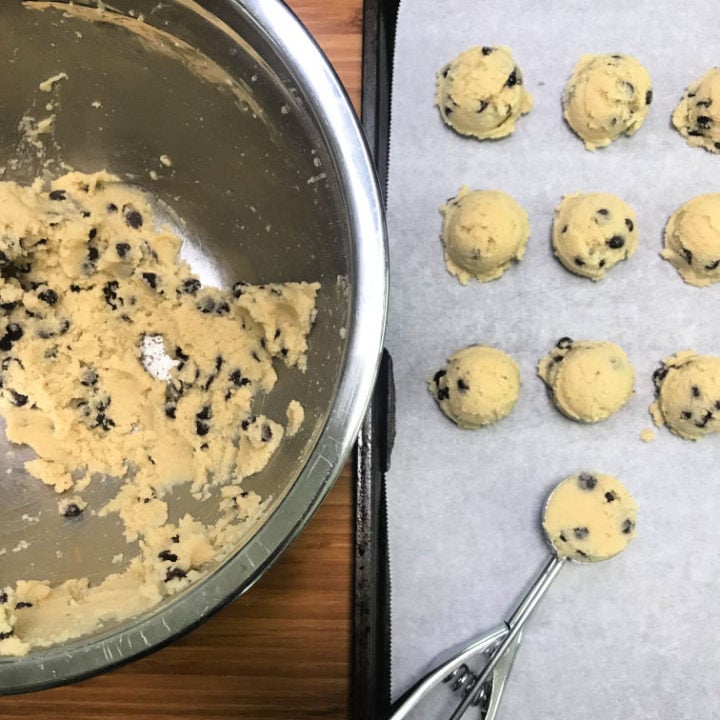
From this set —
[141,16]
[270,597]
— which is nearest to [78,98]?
[141,16]

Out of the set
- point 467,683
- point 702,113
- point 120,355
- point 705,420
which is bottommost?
point 467,683

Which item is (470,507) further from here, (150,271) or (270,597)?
(150,271)

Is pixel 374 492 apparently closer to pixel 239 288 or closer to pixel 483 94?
pixel 239 288

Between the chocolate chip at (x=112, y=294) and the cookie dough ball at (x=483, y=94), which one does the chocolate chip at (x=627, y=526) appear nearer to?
the cookie dough ball at (x=483, y=94)

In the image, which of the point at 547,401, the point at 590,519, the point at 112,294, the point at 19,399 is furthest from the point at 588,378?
the point at 19,399

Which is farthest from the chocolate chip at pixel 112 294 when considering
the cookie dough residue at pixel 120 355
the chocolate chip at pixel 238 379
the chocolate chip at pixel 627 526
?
the chocolate chip at pixel 627 526
